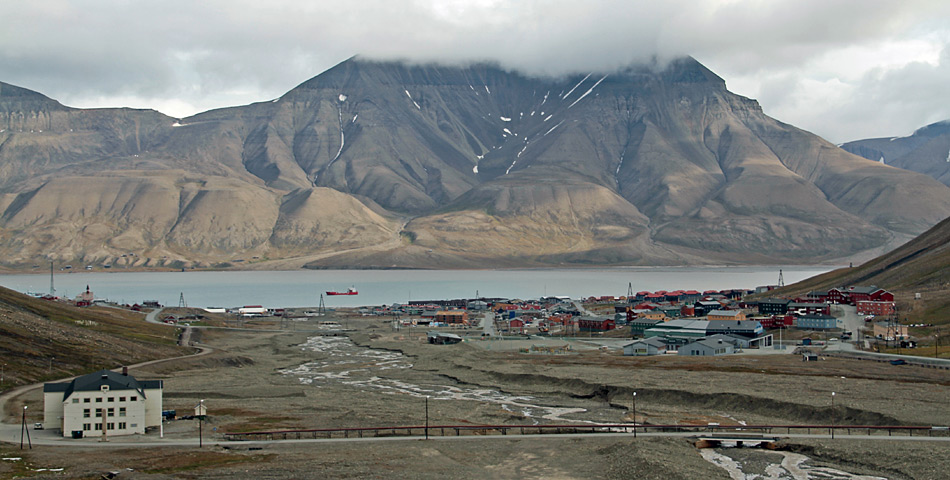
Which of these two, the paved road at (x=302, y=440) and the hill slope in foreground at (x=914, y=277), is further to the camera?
the hill slope in foreground at (x=914, y=277)

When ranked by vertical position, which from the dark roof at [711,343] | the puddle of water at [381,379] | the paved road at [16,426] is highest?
the dark roof at [711,343]

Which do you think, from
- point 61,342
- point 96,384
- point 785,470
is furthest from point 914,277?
point 96,384

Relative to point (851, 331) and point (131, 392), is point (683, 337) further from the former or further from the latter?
point (131, 392)

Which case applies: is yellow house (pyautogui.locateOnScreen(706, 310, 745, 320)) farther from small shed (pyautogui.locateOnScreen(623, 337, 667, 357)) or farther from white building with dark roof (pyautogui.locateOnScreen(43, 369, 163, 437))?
white building with dark roof (pyautogui.locateOnScreen(43, 369, 163, 437))

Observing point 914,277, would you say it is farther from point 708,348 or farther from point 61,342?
point 61,342

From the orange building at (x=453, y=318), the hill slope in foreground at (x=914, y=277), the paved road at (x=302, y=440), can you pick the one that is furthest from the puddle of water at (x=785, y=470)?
the orange building at (x=453, y=318)

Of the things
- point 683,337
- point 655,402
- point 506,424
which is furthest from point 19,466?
point 683,337

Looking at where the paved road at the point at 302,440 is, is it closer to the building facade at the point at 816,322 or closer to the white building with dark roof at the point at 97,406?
the white building with dark roof at the point at 97,406

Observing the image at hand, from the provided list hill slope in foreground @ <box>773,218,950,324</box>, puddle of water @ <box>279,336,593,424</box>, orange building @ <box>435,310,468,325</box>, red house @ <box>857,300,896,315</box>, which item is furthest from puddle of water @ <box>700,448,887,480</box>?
orange building @ <box>435,310,468,325</box>
